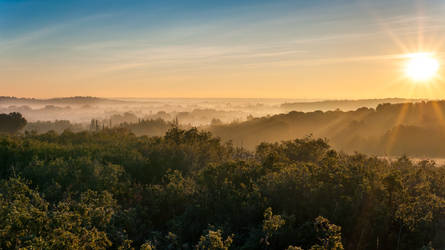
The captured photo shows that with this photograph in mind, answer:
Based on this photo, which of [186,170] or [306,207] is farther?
[186,170]

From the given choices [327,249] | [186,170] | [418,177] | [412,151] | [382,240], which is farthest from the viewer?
[412,151]

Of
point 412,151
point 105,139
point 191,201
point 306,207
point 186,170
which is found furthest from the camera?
point 412,151

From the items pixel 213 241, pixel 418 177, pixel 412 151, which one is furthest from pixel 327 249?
pixel 412 151

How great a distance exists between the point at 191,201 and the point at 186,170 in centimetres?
1561

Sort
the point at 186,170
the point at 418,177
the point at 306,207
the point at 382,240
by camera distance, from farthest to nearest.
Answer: the point at 186,170, the point at 418,177, the point at 306,207, the point at 382,240

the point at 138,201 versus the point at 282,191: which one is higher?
the point at 282,191

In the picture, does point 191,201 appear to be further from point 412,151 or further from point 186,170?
point 412,151

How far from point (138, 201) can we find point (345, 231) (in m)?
17.3

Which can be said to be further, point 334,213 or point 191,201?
point 191,201

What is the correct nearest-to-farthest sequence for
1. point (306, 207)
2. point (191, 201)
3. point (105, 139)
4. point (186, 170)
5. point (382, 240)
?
point (382, 240) → point (306, 207) → point (191, 201) → point (186, 170) → point (105, 139)

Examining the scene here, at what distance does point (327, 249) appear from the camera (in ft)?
52.2

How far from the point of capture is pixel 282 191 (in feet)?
87.4

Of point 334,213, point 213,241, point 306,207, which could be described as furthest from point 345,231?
point 213,241

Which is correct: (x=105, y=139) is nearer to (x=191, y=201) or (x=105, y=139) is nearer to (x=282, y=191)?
(x=191, y=201)
